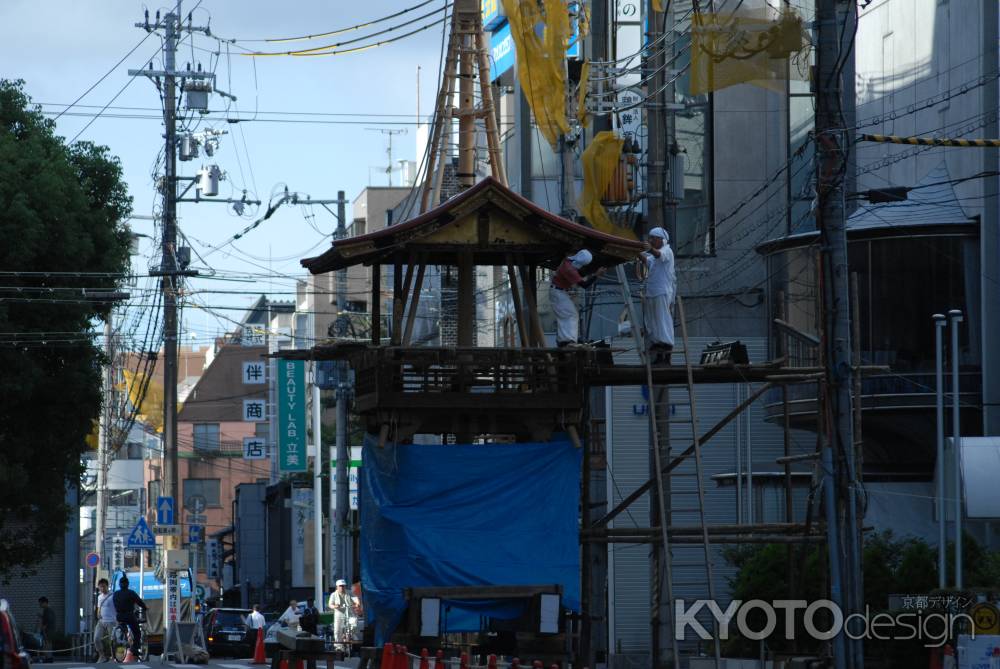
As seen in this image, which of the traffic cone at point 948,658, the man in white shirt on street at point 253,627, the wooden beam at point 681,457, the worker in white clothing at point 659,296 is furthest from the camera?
the man in white shirt on street at point 253,627

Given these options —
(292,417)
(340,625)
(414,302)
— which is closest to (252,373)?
(292,417)

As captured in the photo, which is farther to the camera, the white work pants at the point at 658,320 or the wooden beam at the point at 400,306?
the white work pants at the point at 658,320

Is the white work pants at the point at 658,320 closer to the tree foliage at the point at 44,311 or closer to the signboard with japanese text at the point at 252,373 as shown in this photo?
the tree foliage at the point at 44,311

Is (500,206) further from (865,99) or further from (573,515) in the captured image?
(865,99)

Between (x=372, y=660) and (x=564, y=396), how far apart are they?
4.30 metres

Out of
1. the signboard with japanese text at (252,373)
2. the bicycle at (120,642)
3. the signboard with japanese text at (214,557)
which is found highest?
the signboard with japanese text at (252,373)

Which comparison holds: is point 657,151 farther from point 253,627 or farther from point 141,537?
point 253,627

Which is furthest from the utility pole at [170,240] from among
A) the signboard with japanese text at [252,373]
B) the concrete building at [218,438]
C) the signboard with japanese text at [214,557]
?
the concrete building at [218,438]

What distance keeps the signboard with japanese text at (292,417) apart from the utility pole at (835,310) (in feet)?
127

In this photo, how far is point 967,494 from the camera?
32.0 meters

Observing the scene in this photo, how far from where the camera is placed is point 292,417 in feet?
188

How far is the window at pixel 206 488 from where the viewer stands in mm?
98625

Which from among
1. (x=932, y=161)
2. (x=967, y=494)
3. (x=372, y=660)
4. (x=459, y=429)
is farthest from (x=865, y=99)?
(x=372, y=660)

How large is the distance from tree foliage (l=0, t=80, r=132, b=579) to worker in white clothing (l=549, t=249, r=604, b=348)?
49.6 ft
